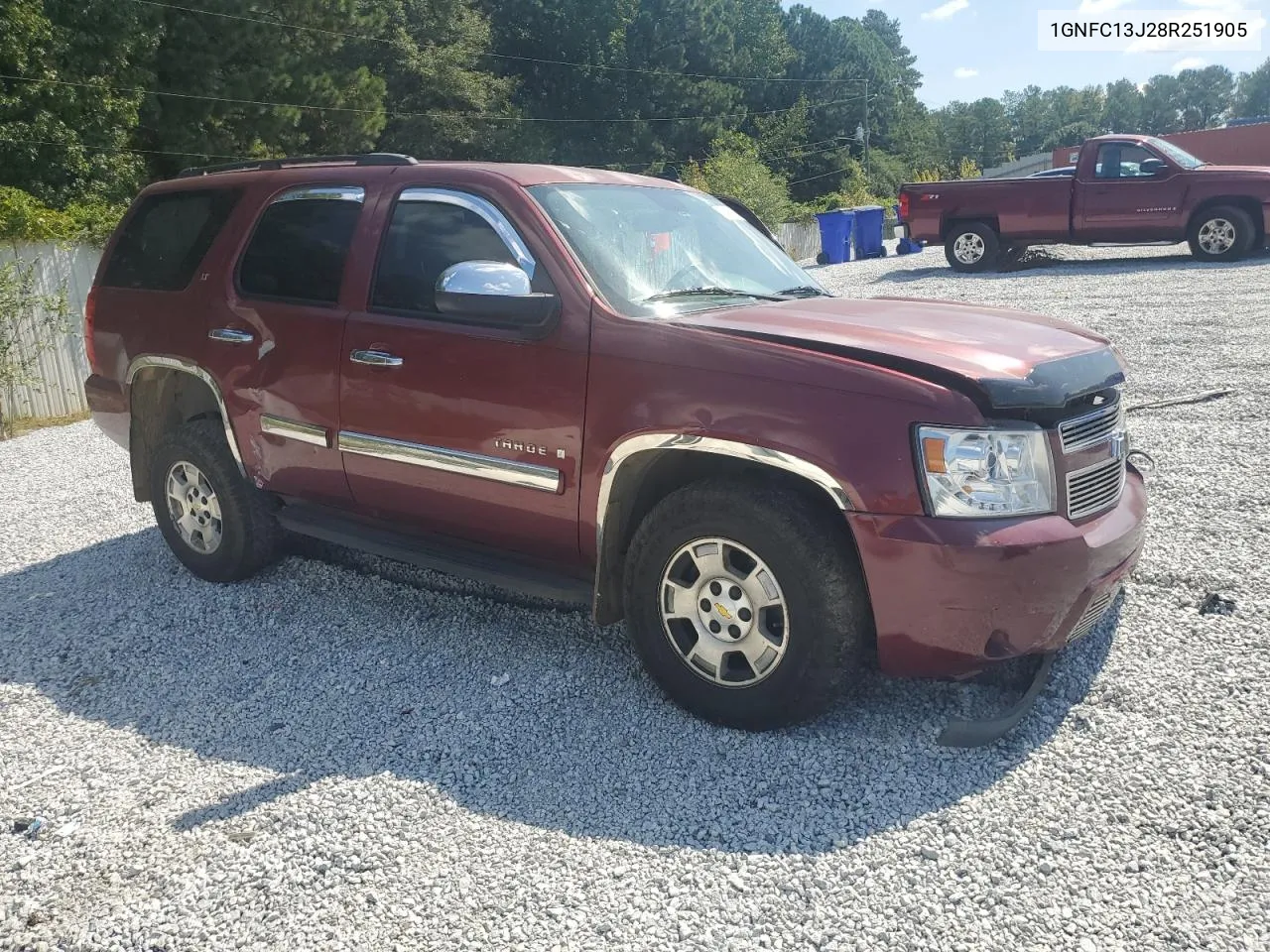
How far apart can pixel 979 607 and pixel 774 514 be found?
67 cm

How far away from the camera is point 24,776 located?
141 inches

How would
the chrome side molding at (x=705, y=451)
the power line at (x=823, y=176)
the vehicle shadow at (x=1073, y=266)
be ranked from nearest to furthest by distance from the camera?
the chrome side molding at (x=705, y=451) < the vehicle shadow at (x=1073, y=266) < the power line at (x=823, y=176)

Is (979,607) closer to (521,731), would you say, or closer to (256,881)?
(521,731)

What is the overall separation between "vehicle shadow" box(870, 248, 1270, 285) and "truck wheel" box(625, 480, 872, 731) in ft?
45.8

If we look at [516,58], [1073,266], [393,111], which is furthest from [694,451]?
[516,58]

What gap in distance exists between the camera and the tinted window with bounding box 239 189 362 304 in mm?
4488

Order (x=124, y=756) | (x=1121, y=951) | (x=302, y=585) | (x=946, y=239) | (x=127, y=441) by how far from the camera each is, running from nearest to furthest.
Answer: (x=1121, y=951) → (x=124, y=756) → (x=302, y=585) → (x=127, y=441) → (x=946, y=239)

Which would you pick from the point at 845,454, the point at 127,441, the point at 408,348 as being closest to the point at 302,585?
the point at 127,441

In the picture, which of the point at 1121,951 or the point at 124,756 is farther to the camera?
the point at 124,756

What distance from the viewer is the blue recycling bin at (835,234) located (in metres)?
24.1

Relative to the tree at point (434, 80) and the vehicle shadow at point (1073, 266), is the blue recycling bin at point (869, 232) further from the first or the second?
the tree at point (434, 80)

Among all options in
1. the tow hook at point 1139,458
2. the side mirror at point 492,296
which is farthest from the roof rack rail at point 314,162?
the tow hook at point 1139,458

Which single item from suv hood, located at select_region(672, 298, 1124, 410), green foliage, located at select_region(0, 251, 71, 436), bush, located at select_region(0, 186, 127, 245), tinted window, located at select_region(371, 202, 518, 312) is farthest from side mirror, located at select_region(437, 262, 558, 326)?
green foliage, located at select_region(0, 251, 71, 436)

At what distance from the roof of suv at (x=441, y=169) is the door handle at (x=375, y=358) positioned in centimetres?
77
